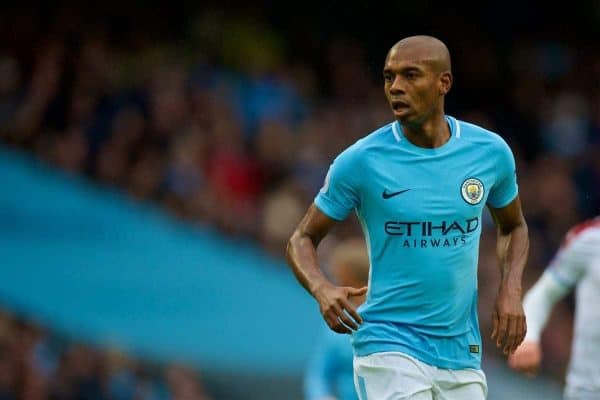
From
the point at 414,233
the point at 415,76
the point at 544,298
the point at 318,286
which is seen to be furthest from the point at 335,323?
the point at 544,298

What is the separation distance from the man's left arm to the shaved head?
2.61 ft

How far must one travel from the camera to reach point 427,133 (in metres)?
6.35

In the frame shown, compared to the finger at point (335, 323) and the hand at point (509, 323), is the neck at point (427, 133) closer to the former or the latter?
the hand at point (509, 323)

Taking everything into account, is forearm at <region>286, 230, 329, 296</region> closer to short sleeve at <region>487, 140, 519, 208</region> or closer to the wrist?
the wrist

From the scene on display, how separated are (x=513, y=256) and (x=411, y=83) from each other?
0.97 meters

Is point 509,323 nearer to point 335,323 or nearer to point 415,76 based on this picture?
point 335,323

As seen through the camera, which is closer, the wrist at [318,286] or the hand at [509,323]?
the wrist at [318,286]

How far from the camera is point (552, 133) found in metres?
15.1

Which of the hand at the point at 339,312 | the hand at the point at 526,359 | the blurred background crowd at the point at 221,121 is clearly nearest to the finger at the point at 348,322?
the hand at the point at 339,312

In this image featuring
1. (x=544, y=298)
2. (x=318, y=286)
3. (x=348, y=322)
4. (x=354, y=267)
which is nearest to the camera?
(x=348, y=322)

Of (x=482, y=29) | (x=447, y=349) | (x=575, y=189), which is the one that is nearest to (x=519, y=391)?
(x=575, y=189)

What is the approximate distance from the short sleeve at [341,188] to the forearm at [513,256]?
752 mm

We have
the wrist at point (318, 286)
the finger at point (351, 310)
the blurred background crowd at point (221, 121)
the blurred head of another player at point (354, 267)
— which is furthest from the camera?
the blurred background crowd at point (221, 121)

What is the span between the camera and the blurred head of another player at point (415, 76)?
6148 mm
